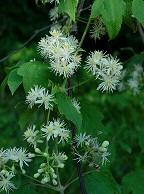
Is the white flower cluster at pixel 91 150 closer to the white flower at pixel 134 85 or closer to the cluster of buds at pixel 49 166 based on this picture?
the cluster of buds at pixel 49 166

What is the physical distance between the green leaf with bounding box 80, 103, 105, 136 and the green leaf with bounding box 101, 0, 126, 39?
0.99ft

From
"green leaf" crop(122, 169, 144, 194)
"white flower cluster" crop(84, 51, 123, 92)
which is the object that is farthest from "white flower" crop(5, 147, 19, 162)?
"green leaf" crop(122, 169, 144, 194)

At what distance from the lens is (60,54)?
153cm

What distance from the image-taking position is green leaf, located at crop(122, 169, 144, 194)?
95.2 inches

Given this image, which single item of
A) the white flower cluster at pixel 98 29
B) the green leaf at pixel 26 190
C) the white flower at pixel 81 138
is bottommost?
the green leaf at pixel 26 190

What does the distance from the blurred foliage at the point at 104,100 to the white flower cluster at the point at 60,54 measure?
717 mm

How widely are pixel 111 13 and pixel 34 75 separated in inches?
12.4

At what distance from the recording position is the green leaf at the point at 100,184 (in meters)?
1.75

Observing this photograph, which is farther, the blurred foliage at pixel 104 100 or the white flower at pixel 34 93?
the blurred foliage at pixel 104 100

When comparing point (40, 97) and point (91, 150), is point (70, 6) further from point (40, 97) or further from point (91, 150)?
point (91, 150)

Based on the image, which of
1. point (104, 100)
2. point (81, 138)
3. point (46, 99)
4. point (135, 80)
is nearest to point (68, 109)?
point (46, 99)

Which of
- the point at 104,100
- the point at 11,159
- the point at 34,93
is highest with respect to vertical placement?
the point at 34,93

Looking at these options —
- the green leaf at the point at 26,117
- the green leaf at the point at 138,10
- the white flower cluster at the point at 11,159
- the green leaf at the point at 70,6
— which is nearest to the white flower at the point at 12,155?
the white flower cluster at the point at 11,159

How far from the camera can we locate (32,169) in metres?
3.30
